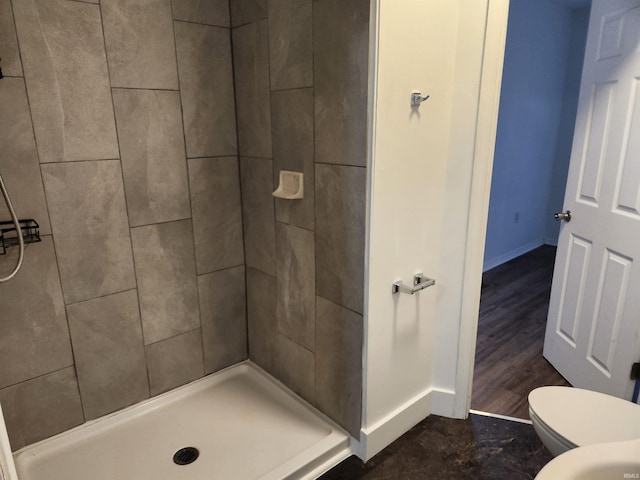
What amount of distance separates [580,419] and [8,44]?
93.3 inches

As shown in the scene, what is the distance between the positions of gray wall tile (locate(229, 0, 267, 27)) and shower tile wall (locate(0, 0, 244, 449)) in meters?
0.04

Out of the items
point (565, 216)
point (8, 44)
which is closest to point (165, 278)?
point (8, 44)

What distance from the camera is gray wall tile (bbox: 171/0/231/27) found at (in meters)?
1.90

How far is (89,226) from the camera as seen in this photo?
1845 millimetres

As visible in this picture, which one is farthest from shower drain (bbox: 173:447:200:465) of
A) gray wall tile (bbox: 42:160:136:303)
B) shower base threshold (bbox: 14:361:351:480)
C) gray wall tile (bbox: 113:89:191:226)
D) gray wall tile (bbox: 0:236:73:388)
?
gray wall tile (bbox: 113:89:191:226)

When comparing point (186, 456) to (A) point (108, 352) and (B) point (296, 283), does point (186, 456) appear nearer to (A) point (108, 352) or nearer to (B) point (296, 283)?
(A) point (108, 352)

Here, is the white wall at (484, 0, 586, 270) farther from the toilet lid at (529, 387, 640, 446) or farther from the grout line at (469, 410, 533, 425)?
the toilet lid at (529, 387, 640, 446)

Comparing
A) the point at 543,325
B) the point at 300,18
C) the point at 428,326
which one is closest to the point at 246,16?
the point at 300,18

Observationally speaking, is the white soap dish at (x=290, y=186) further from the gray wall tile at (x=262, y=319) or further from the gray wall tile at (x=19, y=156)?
the gray wall tile at (x=19, y=156)

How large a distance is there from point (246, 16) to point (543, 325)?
2.76 metres

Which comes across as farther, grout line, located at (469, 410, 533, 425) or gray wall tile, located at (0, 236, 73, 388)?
grout line, located at (469, 410, 533, 425)

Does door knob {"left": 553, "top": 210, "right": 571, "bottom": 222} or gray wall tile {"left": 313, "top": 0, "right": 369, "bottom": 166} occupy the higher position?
gray wall tile {"left": 313, "top": 0, "right": 369, "bottom": 166}

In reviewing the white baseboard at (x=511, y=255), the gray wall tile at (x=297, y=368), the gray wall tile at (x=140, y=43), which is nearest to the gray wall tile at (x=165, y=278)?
the gray wall tile at (x=297, y=368)

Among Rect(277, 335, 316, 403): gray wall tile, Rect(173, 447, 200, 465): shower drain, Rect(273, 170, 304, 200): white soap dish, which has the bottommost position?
Rect(173, 447, 200, 465): shower drain
